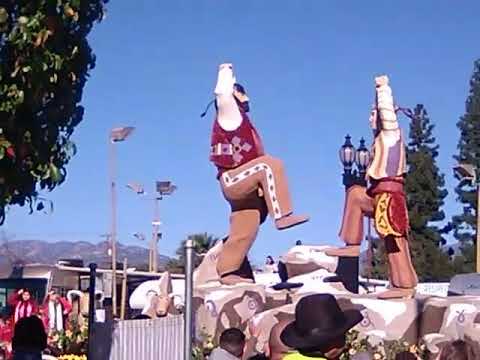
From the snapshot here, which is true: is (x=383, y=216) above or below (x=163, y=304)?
above

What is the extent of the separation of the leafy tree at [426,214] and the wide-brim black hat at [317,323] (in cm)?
5410

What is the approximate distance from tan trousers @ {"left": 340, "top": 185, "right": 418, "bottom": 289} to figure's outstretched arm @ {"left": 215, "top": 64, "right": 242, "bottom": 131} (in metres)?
2.93

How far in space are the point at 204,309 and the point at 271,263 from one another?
1305cm

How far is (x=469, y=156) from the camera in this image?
59.4 m

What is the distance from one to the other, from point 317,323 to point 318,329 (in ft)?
0.13

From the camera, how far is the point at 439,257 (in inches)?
2335

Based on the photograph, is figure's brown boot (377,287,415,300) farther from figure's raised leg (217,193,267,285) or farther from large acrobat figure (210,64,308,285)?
figure's raised leg (217,193,267,285)

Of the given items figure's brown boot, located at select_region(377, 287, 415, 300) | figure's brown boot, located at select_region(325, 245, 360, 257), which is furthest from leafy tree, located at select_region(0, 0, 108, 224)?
figure's brown boot, located at select_region(325, 245, 360, 257)

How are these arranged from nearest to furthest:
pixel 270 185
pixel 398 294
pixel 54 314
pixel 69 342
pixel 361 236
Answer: pixel 69 342 → pixel 54 314 → pixel 398 294 → pixel 270 185 → pixel 361 236

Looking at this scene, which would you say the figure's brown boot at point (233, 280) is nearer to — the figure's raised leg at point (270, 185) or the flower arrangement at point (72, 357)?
the figure's raised leg at point (270, 185)

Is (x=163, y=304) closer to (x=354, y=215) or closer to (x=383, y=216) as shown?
(x=354, y=215)

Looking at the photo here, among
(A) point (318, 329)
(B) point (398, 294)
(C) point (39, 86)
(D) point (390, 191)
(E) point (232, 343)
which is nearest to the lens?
(A) point (318, 329)

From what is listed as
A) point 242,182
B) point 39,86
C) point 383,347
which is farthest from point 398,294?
point 39,86

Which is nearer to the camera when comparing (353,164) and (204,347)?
(204,347)
